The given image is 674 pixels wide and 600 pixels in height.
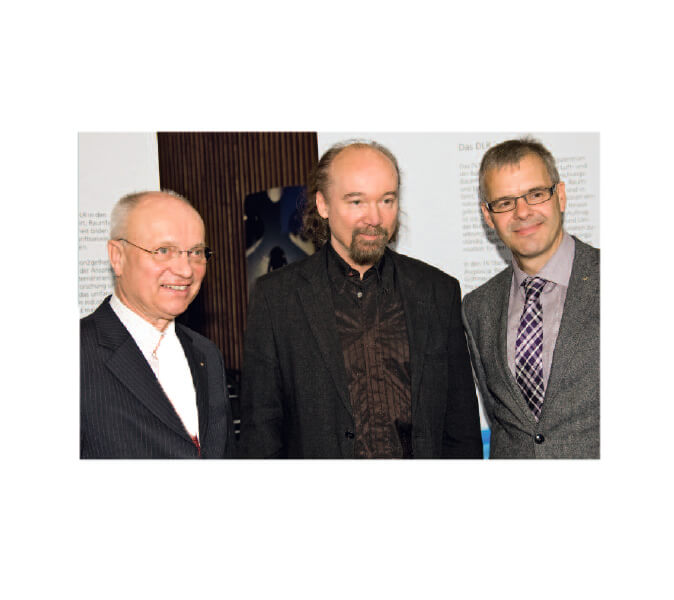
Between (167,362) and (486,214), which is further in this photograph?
(486,214)

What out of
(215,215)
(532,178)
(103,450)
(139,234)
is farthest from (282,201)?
(103,450)

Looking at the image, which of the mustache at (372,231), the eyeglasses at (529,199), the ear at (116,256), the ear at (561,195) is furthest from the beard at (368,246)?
the ear at (116,256)

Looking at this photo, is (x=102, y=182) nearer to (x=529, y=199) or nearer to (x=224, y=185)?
(x=224, y=185)

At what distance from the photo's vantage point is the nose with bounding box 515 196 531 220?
132 inches


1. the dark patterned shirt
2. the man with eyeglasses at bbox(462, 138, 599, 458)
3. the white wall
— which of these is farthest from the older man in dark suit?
the white wall

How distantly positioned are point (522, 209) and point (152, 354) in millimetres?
1744

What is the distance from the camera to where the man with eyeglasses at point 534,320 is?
329cm

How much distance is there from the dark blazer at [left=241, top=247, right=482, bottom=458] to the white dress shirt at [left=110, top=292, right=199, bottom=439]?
24 centimetres

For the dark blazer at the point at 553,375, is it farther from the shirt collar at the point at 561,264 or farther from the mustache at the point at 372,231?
the mustache at the point at 372,231

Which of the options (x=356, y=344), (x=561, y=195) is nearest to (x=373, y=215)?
(x=356, y=344)

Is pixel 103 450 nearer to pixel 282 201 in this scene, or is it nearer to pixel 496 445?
pixel 282 201

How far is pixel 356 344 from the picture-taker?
3277mm

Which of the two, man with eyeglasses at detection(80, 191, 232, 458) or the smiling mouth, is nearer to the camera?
man with eyeglasses at detection(80, 191, 232, 458)

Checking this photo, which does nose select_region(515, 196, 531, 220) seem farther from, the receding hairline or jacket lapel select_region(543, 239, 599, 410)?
the receding hairline
